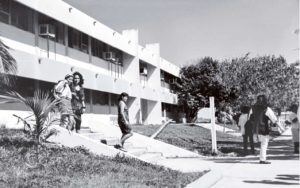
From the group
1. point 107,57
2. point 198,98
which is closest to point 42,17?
point 107,57

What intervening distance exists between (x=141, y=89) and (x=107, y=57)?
5.43 metres

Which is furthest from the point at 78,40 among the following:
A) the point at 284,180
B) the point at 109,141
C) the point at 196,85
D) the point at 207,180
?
the point at 196,85

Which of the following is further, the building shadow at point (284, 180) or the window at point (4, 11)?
the window at point (4, 11)

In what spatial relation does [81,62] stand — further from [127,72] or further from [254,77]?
[254,77]

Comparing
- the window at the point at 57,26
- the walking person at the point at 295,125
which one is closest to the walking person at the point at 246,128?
the walking person at the point at 295,125

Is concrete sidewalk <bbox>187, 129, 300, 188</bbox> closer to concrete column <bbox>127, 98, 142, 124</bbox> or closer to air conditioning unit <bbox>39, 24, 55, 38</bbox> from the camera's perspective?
air conditioning unit <bbox>39, 24, 55, 38</bbox>

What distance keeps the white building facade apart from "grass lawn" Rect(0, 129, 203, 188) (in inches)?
263

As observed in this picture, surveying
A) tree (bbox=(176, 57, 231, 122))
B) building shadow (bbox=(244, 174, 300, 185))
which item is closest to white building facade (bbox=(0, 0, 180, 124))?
tree (bbox=(176, 57, 231, 122))

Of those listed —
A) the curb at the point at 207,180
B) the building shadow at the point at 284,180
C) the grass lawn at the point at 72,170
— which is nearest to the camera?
the grass lawn at the point at 72,170

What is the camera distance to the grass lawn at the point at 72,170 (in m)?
6.68

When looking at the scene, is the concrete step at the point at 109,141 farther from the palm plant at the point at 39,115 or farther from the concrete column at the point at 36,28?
the concrete column at the point at 36,28

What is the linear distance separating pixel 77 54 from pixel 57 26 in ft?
8.34

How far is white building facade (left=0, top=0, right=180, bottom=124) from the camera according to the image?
16.9 metres

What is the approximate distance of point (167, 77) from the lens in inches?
1784
